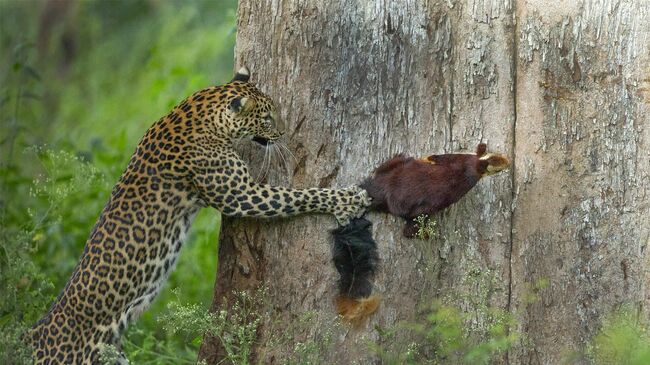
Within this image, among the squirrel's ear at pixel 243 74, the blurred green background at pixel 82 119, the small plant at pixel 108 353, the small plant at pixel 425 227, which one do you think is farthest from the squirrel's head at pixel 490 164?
the small plant at pixel 108 353

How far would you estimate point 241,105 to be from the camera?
6.72 meters

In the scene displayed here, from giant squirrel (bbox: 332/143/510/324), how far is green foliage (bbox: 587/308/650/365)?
1.03 meters

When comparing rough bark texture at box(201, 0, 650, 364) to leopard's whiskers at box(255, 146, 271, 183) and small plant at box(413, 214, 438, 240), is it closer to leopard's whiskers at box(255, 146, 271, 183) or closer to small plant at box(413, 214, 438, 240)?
small plant at box(413, 214, 438, 240)

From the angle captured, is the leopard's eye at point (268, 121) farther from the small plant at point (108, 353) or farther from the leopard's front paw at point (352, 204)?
the small plant at point (108, 353)

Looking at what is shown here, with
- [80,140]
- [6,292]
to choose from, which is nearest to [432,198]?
[6,292]

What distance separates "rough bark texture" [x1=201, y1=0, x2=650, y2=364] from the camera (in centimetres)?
628

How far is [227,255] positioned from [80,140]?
19.3ft

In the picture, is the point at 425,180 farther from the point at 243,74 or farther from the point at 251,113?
the point at 243,74

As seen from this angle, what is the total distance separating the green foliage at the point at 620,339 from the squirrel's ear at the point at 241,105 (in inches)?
92.6

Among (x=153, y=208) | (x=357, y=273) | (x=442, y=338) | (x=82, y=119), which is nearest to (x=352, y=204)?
(x=357, y=273)

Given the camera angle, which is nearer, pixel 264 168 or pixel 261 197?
pixel 261 197

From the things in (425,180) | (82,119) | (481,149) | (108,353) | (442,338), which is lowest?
(108,353)

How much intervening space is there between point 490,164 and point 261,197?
4.30ft

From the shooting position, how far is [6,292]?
7465mm
